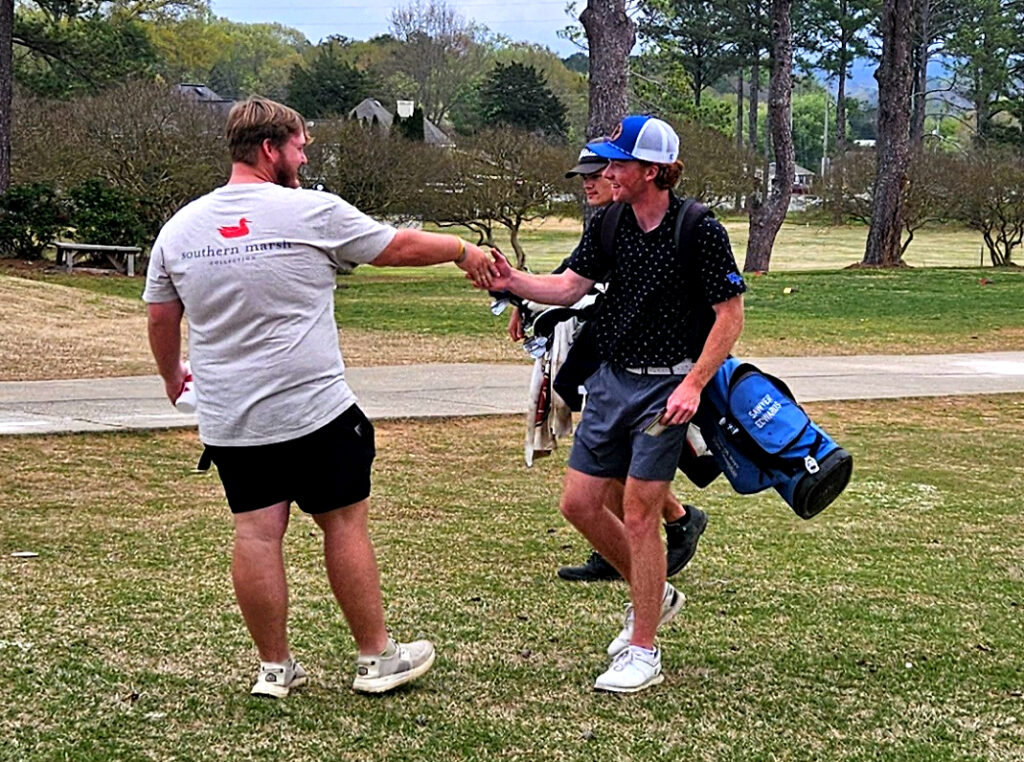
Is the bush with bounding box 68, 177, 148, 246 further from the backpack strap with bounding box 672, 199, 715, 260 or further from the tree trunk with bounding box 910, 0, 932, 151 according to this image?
the tree trunk with bounding box 910, 0, 932, 151

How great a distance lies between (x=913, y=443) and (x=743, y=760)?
631 cm

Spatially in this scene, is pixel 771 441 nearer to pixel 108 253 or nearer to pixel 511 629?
pixel 511 629

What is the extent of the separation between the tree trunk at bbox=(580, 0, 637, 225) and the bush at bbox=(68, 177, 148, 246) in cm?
924

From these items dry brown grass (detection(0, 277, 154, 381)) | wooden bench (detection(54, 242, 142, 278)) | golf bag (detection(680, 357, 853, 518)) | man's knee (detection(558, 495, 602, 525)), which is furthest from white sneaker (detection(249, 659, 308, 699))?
wooden bench (detection(54, 242, 142, 278))

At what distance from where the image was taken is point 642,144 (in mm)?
4629

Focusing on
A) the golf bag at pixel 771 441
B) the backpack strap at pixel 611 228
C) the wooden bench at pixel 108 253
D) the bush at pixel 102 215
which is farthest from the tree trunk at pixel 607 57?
the golf bag at pixel 771 441

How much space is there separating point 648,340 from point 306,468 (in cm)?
116

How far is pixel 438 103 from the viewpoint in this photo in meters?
93.9

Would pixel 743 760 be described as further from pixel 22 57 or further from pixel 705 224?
pixel 22 57

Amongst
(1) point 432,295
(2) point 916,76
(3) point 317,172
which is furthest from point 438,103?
(1) point 432,295

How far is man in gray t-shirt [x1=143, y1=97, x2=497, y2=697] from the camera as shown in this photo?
4199mm

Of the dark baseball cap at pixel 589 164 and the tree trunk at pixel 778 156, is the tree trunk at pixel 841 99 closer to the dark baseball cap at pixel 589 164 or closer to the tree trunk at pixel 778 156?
the tree trunk at pixel 778 156

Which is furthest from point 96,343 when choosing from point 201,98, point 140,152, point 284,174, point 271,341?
point 201,98

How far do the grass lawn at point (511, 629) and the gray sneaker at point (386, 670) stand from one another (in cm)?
6
